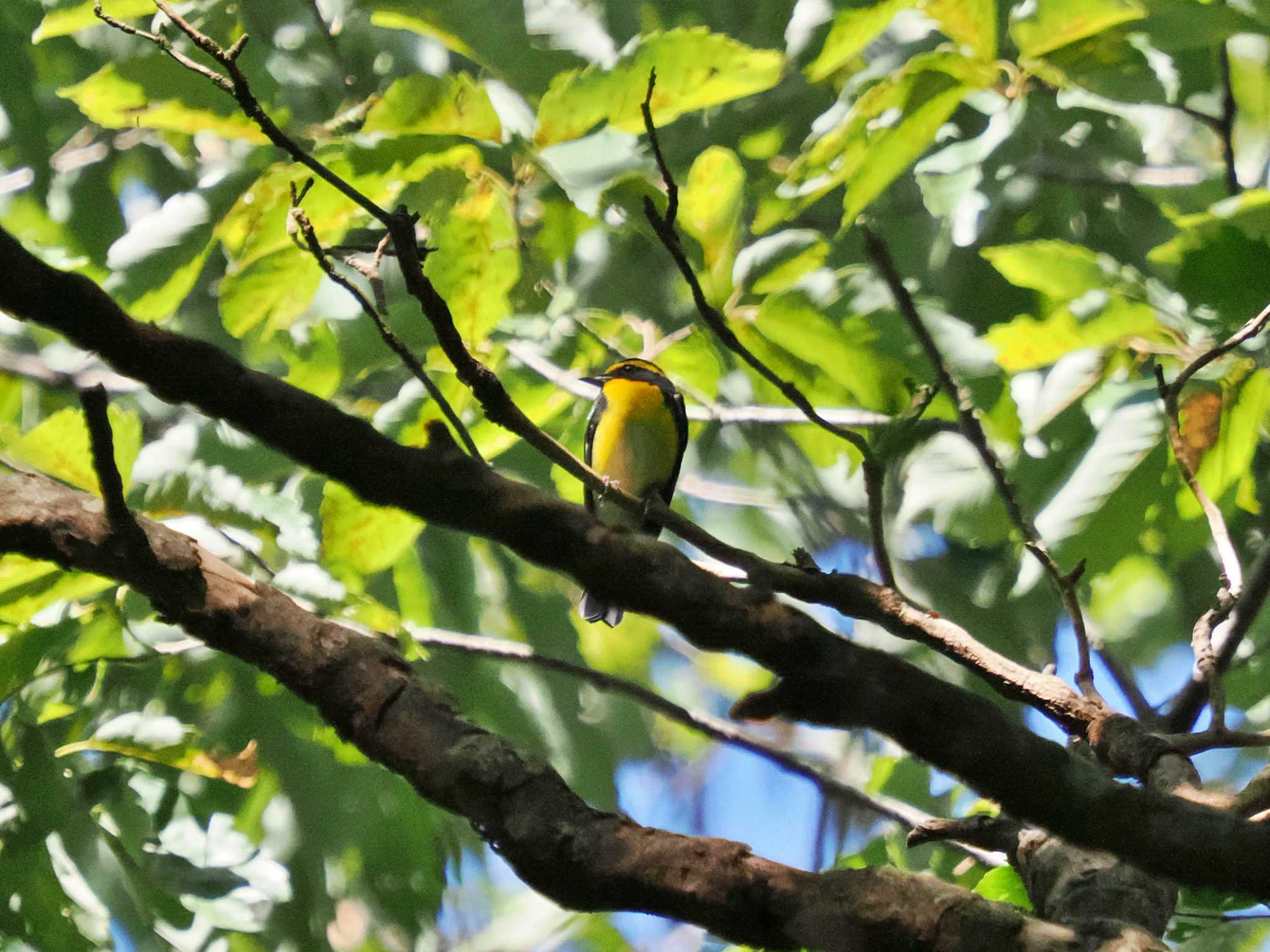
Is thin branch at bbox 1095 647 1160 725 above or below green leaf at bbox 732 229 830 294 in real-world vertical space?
below

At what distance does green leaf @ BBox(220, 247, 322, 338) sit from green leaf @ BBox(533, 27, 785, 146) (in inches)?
18.8

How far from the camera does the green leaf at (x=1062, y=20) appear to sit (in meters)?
1.75

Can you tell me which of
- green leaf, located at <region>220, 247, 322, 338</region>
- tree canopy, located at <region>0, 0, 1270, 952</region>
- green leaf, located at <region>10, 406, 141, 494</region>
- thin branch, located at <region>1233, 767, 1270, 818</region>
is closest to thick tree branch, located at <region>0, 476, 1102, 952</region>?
tree canopy, located at <region>0, 0, 1270, 952</region>

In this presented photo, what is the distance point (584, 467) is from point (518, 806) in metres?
0.67

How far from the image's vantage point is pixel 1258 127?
2473 millimetres

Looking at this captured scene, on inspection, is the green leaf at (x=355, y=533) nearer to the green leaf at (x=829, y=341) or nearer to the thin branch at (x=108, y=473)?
the thin branch at (x=108, y=473)

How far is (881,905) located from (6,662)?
4.14 ft

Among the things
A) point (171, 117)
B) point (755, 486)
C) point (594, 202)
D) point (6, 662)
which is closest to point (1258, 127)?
point (755, 486)

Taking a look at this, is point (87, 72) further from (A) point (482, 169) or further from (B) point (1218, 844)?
(B) point (1218, 844)

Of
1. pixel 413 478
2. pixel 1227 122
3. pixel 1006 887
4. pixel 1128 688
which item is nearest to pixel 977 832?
pixel 1006 887

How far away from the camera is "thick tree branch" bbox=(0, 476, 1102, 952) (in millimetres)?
1174

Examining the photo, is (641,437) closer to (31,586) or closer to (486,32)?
(486,32)

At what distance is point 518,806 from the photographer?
1.27 m

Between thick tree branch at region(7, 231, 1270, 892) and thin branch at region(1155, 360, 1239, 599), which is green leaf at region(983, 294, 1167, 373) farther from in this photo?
thick tree branch at region(7, 231, 1270, 892)
